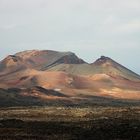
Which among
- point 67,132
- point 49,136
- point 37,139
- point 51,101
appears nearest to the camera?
point 37,139

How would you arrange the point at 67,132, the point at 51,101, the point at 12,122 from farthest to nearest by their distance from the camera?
the point at 51,101
the point at 12,122
the point at 67,132

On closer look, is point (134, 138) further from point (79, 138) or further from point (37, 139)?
point (37, 139)

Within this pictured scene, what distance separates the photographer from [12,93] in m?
196

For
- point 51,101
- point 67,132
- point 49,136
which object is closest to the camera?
point 49,136

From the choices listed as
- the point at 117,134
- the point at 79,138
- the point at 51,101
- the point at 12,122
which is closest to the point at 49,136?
the point at 79,138

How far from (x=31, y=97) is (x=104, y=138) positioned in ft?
489

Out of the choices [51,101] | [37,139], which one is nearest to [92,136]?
[37,139]

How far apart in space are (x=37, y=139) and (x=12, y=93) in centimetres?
15265

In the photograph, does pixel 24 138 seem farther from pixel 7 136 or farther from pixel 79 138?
pixel 79 138

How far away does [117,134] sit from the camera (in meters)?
50.6

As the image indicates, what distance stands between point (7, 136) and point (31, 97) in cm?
14861

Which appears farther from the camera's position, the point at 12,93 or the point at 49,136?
the point at 12,93

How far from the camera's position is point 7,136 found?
4666 cm

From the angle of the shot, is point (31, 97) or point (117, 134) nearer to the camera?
point (117, 134)
